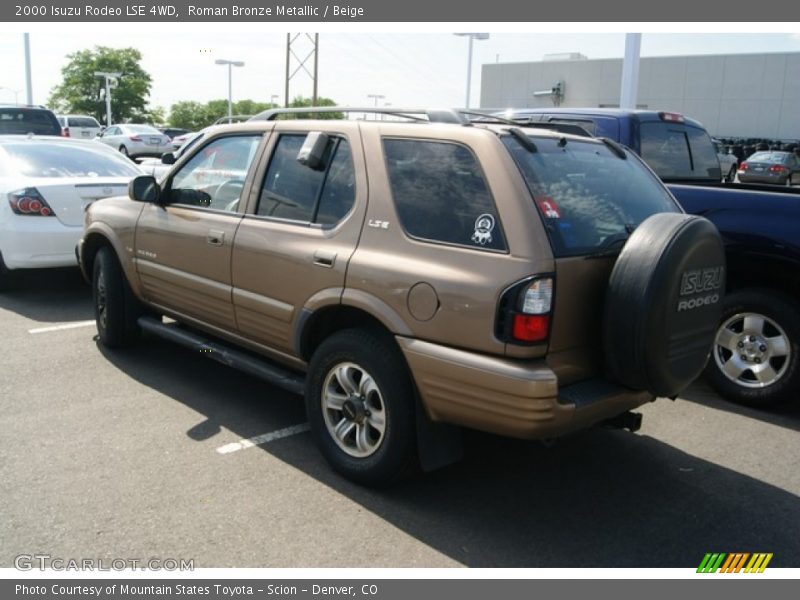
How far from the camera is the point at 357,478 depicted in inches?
149

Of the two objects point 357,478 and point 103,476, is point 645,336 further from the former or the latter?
point 103,476

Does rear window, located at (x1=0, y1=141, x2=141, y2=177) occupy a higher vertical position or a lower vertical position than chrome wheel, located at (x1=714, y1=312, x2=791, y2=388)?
higher

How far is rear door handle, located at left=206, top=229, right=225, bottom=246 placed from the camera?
455 centimetres

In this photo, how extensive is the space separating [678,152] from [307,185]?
443cm

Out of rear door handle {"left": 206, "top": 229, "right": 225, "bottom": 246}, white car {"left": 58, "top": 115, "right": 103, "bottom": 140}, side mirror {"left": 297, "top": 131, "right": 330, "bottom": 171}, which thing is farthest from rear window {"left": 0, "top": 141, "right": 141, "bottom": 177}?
white car {"left": 58, "top": 115, "right": 103, "bottom": 140}

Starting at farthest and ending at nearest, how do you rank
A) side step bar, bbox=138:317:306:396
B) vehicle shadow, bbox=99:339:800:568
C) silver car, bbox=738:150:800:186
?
1. silver car, bbox=738:150:800:186
2. side step bar, bbox=138:317:306:396
3. vehicle shadow, bbox=99:339:800:568

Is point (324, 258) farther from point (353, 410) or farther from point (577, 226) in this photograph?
point (577, 226)

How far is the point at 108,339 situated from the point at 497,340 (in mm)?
3844

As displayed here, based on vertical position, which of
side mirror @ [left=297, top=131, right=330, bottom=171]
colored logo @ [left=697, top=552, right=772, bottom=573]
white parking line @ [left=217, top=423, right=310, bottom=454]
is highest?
side mirror @ [left=297, top=131, right=330, bottom=171]

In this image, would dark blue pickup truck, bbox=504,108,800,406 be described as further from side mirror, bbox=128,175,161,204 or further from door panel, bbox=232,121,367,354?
side mirror, bbox=128,175,161,204

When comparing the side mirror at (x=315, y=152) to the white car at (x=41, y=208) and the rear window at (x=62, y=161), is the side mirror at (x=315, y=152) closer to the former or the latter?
the white car at (x=41, y=208)

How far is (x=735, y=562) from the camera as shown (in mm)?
3264

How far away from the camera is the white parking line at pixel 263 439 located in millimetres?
4223

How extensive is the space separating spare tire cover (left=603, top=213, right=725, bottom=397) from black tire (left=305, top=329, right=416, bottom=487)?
101 centimetres
